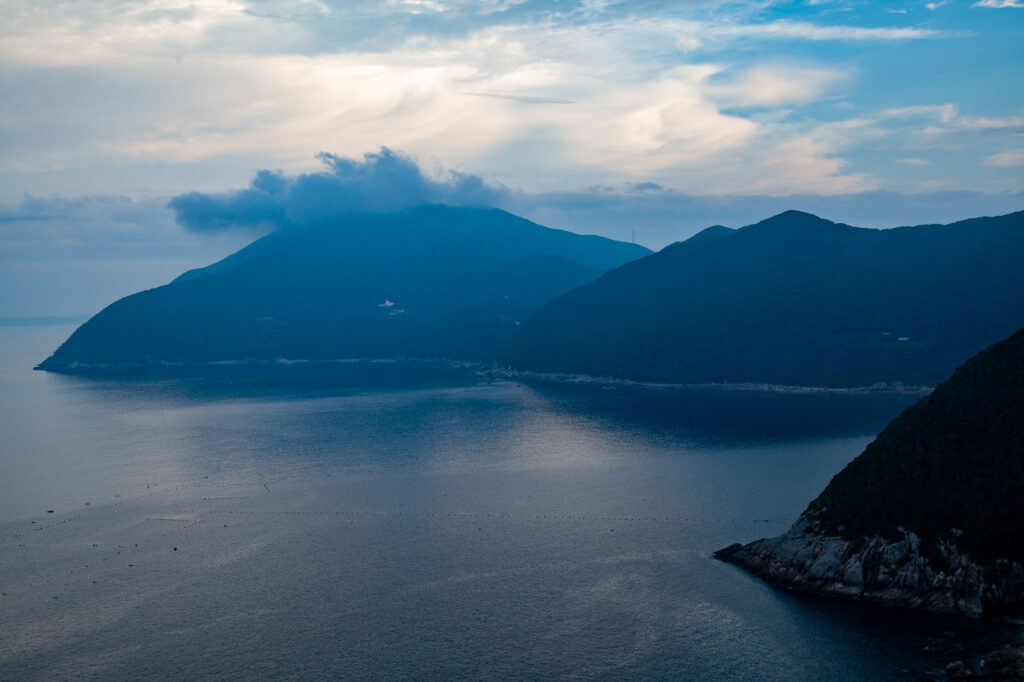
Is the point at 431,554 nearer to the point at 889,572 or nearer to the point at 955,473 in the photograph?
the point at 889,572

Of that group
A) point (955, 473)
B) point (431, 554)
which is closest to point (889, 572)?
point (955, 473)

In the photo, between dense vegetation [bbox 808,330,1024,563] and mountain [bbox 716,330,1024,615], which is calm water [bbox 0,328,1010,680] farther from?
dense vegetation [bbox 808,330,1024,563]

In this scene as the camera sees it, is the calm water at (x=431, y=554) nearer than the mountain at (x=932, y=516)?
Yes

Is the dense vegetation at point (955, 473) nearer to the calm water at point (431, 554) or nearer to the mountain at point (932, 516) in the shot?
the mountain at point (932, 516)

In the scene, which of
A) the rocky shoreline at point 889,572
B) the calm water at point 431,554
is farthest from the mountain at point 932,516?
the calm water at point 431,554

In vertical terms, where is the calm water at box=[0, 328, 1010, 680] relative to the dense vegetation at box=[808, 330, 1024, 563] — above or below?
below

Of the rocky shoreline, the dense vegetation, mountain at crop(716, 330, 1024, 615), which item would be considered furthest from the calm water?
the dense vegetation
